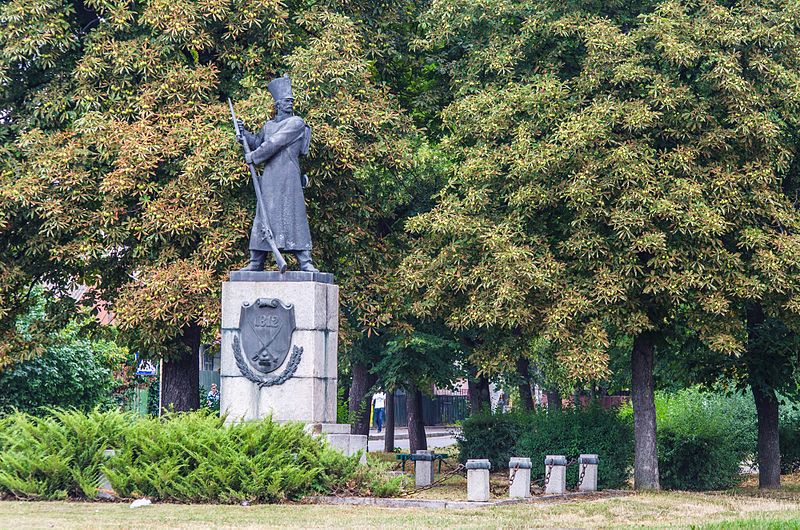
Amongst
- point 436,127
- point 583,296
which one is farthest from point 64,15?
point 583,296

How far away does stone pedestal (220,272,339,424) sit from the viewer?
60.8 ft

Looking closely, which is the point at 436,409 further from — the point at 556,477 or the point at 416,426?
the point at 556,477

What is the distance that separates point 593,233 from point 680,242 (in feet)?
4.78

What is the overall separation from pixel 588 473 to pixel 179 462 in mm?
8009

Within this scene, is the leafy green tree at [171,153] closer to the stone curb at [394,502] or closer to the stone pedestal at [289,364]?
the stone pedestal at [289,364]

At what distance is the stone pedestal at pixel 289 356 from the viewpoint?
18547mm

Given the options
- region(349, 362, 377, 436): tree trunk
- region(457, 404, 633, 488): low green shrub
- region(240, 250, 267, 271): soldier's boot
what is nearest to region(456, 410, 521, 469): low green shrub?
region(457, 404, 633, 488): low green shrub

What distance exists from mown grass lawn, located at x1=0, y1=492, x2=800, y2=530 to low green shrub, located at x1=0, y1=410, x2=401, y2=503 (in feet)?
1.60

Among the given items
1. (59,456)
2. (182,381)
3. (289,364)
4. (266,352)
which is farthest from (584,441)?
(59,456)

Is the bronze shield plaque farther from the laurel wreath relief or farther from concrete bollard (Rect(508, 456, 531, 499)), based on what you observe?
concrete bollard (Rect(508, 456, 531, 499))

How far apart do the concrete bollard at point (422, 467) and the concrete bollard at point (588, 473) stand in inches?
107

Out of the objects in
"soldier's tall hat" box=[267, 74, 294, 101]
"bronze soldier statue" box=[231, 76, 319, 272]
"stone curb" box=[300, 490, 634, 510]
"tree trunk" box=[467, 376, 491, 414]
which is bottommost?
"stone curb" box=[300, 490, 634, 510]

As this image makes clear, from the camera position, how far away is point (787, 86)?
73.5 ft

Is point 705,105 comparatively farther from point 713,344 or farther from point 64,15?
point 64,15
